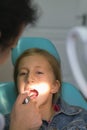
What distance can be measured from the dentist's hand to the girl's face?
0.48 ft

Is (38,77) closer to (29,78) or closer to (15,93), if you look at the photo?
(29,78)

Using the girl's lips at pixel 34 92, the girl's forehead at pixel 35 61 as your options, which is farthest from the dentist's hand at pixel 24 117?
the girl's forehead at pixel 35 61

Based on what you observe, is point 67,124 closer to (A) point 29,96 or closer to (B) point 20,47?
(A) point 29,96

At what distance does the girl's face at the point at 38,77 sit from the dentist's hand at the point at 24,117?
0.15 meters

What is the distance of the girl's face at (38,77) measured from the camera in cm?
103

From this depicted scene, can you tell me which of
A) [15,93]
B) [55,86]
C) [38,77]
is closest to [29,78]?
[38,77]

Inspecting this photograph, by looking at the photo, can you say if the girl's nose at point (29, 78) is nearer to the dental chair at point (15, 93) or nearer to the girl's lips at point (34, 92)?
the girl's lips at point (34, 92)

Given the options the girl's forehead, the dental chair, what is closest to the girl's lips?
the girl's forehead

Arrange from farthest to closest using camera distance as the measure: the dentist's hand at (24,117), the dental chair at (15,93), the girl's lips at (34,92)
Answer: the dental chair at (15,93), the girl's lips at (34,92), the dentist's hand at (24,117)

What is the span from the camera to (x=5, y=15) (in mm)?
559

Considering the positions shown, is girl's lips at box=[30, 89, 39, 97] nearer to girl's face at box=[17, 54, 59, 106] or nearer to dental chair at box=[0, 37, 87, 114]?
girl's face at box=[17, 54, 59, 106]

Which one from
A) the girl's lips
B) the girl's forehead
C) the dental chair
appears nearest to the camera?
the girl's lips

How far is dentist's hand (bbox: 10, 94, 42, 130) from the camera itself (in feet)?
2.62

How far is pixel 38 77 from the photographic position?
1063mm
